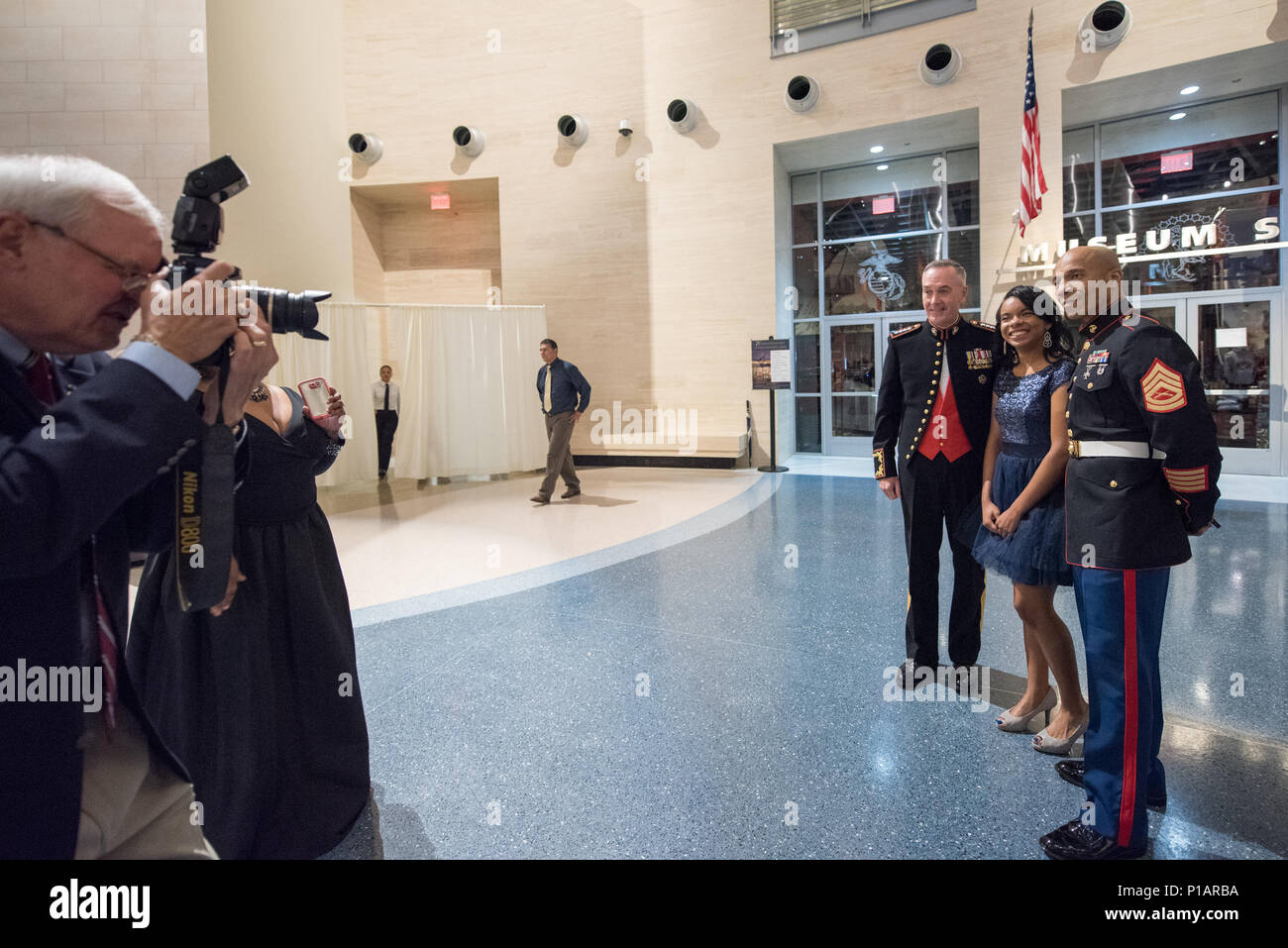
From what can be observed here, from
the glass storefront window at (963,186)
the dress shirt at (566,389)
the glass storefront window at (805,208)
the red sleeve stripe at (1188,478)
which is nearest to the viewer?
the red sleeve stripe at (1188,478)

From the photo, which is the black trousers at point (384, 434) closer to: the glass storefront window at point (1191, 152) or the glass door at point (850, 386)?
the glass door at point (850, 386)

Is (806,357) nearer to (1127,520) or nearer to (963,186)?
(963,186)

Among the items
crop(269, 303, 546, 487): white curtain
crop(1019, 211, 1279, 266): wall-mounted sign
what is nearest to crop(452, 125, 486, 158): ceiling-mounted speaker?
crop(269, 303, 546, 487): white curtain

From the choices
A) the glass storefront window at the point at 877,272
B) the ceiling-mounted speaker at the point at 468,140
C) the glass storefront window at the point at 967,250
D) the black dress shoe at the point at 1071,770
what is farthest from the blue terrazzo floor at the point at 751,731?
the ceiling-mounted speaker at the point at 468,140

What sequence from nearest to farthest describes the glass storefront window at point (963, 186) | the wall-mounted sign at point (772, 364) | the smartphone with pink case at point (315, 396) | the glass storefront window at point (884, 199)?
the smartphone with pink case at point (315, 396), the wall-mounted sign at point (772, 364), the glass storefront window at point (963, 186), the glass storefront window at point (884, 199)

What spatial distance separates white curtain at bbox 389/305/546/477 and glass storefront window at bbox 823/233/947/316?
207 inches

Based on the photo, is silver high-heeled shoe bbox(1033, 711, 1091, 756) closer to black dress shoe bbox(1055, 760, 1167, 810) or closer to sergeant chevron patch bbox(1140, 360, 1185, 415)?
black dress shoe bbox(1055, 760, 1167, 810)

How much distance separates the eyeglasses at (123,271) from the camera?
3.12 feet

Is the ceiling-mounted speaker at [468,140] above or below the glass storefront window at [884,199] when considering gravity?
above

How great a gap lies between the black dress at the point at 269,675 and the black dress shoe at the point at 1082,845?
2.02 meters

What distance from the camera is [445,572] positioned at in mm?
5543

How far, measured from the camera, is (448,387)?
1114 cm
